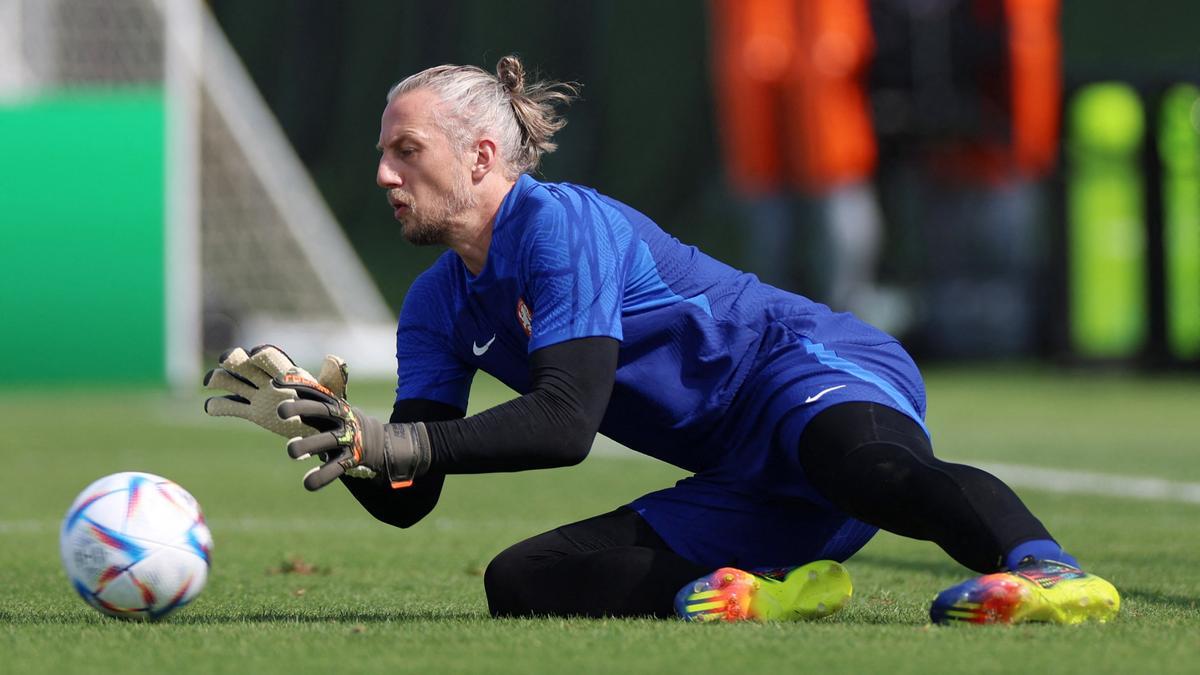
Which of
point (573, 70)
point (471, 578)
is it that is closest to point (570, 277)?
point (471, 578)

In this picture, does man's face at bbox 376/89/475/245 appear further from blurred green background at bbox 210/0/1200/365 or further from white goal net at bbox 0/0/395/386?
blurred green background at bbox 210/0/1200/365

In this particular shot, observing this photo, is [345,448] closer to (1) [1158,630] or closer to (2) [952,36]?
(1) [1158,630]

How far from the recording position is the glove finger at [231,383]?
412 centimetres

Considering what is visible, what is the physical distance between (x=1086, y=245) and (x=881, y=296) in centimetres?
193

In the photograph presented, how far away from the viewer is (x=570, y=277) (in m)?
4.11

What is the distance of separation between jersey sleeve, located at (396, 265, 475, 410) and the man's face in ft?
1.00

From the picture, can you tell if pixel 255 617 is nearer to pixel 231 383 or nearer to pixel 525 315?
pixel 231 383

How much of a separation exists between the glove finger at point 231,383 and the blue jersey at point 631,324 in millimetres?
567

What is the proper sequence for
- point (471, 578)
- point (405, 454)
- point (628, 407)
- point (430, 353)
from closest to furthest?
1. point (405, 454)
2. point (628, 407)
3. point (430, 353)
4. point (471, 578)

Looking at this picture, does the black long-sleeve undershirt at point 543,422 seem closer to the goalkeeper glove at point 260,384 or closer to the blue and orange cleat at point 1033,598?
the goalkeeper glove at point 260,384

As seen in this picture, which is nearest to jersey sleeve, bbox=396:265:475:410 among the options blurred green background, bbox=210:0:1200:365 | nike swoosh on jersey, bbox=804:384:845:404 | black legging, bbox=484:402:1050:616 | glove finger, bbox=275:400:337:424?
black legging, bbox=484:402:1050:616

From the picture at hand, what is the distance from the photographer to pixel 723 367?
4.39 metres

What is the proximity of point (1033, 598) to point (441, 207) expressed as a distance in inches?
59.2

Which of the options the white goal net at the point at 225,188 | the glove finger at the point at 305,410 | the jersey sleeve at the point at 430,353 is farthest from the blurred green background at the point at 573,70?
the glove finger at the point at 305,410
